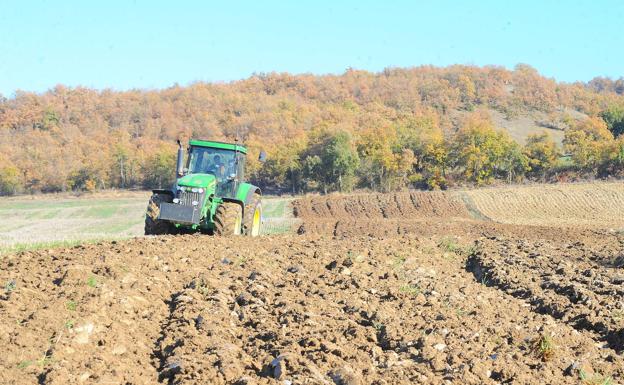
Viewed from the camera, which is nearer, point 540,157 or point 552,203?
point 552,203

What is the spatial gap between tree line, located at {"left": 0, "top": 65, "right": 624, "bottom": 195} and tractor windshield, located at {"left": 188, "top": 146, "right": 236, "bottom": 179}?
43.9 meters

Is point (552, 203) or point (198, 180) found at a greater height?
point (198, 180)

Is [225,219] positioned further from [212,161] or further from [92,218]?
[92,218]

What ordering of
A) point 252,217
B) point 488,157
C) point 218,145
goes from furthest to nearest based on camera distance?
point 488,157, point 252,217, point 218,145

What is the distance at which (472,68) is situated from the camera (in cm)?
13150

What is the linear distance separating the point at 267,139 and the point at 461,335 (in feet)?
262

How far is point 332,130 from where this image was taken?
65.4 meters

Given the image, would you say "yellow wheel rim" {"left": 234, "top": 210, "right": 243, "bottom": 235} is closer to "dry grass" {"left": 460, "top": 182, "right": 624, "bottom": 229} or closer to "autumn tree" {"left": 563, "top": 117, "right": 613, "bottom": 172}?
"dry grass" {"left": 460, "top": 182, "right": 624, "bottom": 229}

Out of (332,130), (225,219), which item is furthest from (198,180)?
(332,130)

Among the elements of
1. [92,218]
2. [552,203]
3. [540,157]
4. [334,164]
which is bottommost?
[92,218]

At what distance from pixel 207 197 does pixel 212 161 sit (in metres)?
1.35

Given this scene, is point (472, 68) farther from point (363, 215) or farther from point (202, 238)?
point (202, 238)

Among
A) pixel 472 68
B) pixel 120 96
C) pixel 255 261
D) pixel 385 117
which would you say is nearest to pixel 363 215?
pixel 255 261

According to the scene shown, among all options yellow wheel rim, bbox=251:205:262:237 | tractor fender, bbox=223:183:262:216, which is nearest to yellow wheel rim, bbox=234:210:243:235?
tractor fender, bbox=223:183:262:216
